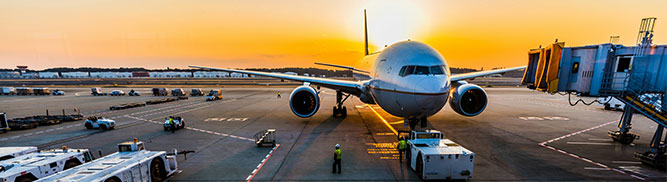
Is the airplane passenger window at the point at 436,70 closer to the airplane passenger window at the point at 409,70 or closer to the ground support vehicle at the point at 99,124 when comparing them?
the airplane passenger window at the point at 409,70

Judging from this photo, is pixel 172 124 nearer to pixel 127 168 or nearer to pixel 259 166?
pixel 259 166

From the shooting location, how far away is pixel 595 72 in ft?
41.2

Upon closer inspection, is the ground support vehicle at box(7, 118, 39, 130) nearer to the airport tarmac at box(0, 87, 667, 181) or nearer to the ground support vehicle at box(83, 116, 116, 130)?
the airport tarmac at box(0, 87, 667, 181)

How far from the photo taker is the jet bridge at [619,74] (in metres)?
11.4

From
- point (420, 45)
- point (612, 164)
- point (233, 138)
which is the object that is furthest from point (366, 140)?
point (612, 164)

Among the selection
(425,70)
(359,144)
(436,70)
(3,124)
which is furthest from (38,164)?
(3,124)

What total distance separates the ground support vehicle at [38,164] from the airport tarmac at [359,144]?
12.3 feet

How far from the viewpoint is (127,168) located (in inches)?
321

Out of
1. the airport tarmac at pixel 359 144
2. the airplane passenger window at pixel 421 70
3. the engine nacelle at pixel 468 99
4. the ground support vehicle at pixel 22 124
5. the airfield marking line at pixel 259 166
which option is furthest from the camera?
the ground support vehicle at pixel 22 124

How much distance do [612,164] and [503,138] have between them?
5024 millimetres

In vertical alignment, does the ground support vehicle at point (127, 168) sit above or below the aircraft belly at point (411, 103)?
below

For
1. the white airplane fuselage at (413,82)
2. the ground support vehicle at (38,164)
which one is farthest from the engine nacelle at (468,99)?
the ground support vehicle at (38,164)

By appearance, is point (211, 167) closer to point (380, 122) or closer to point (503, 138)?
point (380, 122)

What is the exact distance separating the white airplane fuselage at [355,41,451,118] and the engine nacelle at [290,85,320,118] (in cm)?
526
